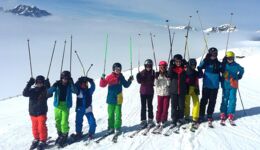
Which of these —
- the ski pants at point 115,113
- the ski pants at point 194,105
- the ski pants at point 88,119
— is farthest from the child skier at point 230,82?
the ski pants at point 88,119

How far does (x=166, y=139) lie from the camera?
973 centimetres

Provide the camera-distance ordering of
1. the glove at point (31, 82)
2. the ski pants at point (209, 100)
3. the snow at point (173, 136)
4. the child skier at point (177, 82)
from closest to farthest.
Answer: the snow at point (173, 136)
the glove at point (31, 82)
the child skier at point (177, 82)
the ski pants at point (209, 100)

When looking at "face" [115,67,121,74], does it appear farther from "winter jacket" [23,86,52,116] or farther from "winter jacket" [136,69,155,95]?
"winter jacket" [23,86,52,116]

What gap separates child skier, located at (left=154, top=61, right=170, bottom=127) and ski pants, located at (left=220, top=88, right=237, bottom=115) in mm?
1789

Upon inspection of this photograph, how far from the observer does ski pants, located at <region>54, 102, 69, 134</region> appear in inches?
398

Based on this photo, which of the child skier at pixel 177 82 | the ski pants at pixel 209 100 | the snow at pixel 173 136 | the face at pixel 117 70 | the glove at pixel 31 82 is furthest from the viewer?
the ski pants at pixel 209 100

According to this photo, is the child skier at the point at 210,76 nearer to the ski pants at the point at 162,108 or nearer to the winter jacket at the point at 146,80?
the ski pants at the point at 162,108

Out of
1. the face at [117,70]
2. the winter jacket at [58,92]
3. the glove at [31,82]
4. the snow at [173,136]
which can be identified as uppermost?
the face at [117,70]

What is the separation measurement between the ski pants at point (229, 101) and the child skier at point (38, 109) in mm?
5412

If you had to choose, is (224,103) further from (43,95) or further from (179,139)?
(43,95)

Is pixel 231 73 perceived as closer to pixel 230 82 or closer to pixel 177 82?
pixel 230 82

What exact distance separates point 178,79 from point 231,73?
176 cm

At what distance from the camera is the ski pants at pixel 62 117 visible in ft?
33.1

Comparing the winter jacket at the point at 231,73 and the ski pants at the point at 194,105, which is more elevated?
the winter jacket at the point at 231,73
